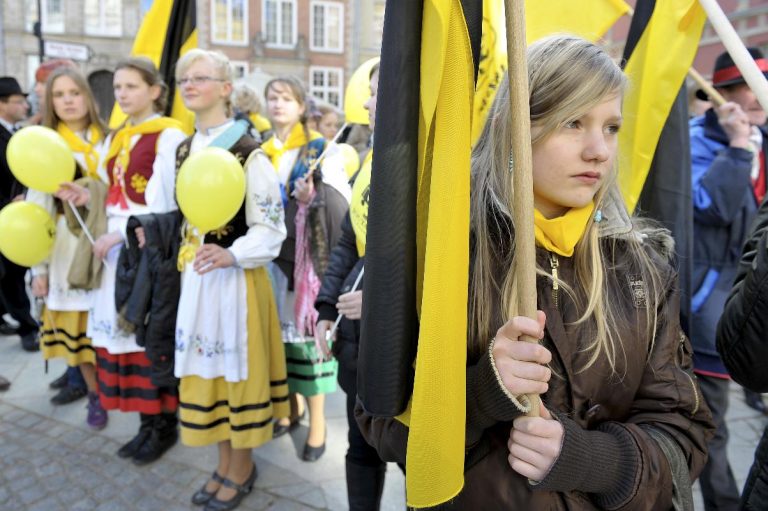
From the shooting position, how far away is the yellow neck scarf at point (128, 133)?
319cm

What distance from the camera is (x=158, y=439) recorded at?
138 inches

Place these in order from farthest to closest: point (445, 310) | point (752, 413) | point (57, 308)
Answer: point (752, 413), point (57, 308), point (445, 310)

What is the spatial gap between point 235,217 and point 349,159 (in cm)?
140

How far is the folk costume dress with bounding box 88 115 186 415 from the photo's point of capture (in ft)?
10.2

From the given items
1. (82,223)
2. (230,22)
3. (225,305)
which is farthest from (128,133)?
(230,22)

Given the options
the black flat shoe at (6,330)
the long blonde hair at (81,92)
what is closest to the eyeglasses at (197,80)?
the long blonde hair at (81,92)

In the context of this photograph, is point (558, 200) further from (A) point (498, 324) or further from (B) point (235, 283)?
(B) point (235, 283)

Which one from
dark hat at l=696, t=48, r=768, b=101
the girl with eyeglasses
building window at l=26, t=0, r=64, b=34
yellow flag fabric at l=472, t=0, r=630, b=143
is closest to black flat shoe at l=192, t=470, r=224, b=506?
the girl with eyeglasses

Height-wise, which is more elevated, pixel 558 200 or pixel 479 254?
pixel 558 200

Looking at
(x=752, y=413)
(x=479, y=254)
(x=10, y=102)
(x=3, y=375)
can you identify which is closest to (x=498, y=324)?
(x=479, y=254)

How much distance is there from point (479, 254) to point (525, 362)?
0.96ft

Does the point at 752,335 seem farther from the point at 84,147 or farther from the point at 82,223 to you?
the point at 84,147

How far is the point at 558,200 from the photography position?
1272 mm

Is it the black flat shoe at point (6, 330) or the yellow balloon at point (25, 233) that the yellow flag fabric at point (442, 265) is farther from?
the black flat shoe at point (6, 330)
